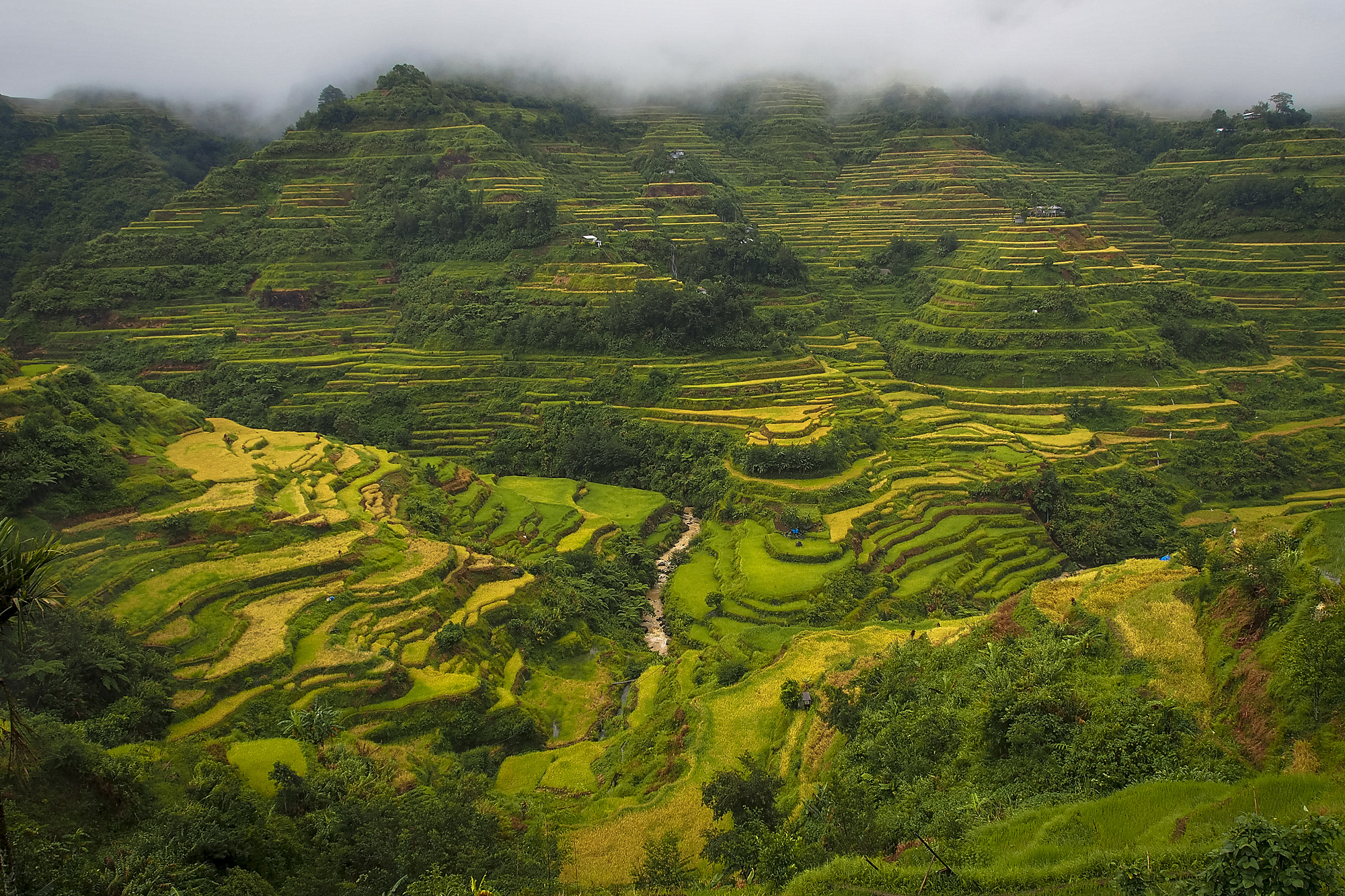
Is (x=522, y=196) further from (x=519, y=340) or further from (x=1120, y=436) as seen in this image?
(x=1120, y=436)

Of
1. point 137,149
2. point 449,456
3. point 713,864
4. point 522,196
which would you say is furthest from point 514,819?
point 137,149

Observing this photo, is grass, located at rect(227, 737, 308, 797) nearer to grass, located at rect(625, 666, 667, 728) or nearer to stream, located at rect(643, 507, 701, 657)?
grass, located at rect(625, 666, 667, 728)

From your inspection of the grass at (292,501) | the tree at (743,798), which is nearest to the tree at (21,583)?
the tree at (743,798)

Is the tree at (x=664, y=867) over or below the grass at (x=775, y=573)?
over

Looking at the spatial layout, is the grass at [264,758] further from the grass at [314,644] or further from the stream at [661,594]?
the stream at [661,594]

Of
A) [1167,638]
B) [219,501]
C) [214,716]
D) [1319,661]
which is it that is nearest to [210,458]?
[219,501]

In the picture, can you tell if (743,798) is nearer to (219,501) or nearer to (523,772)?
(523,772)
